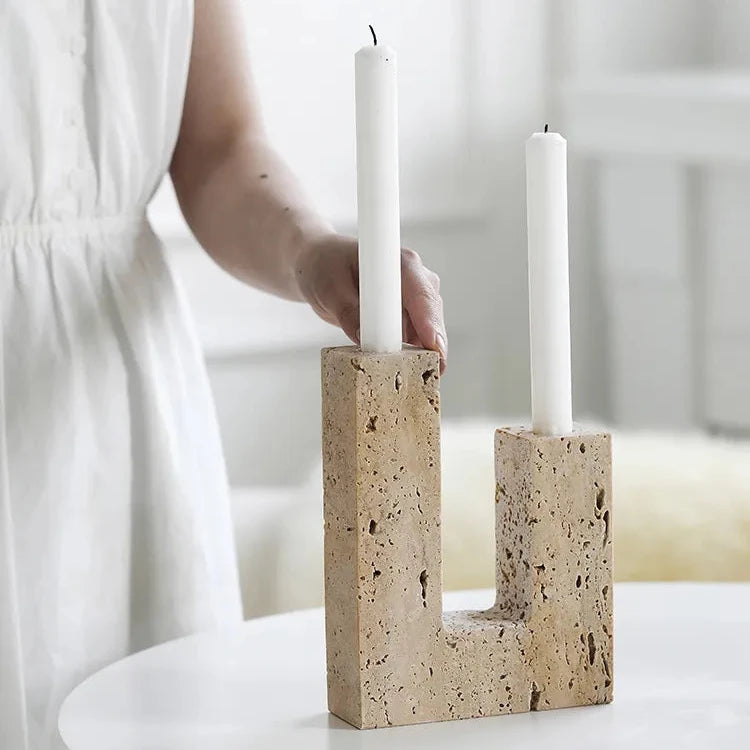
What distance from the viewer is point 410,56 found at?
231cm

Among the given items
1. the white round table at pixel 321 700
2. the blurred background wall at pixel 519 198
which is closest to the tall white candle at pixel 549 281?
the white round table at pixel 321 700

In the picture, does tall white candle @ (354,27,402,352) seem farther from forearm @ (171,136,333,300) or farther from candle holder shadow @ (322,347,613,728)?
forearm @ (171,136,333,300)

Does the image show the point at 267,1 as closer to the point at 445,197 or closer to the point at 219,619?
the point at 445,197

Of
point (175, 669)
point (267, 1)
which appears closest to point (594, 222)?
point (267, 1)

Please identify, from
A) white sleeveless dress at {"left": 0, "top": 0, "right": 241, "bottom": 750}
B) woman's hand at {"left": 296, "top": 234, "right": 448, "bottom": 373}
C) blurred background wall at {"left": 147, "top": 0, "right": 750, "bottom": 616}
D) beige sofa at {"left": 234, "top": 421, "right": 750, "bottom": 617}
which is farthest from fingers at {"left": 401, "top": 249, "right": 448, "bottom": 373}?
blurred background wall at {"left": 147, "top": 0, "right": 750, "bottom": 616}

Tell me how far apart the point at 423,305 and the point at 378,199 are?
6cm

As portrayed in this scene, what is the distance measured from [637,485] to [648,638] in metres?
0.66

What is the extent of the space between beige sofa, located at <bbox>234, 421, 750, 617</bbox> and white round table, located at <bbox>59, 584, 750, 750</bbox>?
0.56 meters

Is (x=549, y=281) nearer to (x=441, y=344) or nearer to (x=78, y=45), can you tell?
(x=441, y=344)

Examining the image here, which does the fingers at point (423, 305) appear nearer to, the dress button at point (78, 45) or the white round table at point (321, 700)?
the white round table at point (321, 700)

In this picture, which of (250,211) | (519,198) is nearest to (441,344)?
(250,211)

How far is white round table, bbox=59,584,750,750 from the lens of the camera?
565 mm

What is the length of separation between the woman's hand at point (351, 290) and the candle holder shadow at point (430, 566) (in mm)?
36

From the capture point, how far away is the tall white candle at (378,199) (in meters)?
0.57
